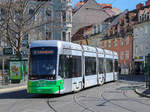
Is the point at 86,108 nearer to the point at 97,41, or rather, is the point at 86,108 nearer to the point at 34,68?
the point at 34,68

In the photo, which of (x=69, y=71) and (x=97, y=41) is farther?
(x=97, y=41)

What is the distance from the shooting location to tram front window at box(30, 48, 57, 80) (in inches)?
550

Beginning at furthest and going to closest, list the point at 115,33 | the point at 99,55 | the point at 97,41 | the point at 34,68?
the point at 97,41 < the point at 115,33 < the point at 99,55 < the point at 34,68

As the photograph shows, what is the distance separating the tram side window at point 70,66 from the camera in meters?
14.5

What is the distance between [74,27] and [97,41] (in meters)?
9.89

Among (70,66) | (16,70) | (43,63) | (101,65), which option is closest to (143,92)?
(70,66)

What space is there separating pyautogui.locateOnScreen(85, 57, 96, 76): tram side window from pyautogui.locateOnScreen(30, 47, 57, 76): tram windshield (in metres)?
4.65

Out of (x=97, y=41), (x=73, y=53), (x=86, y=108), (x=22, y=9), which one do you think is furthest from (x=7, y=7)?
(x=97, y=41)

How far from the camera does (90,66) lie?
63.2 ft

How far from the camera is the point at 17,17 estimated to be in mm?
26094

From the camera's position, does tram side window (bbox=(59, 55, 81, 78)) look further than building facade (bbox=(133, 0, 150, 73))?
No

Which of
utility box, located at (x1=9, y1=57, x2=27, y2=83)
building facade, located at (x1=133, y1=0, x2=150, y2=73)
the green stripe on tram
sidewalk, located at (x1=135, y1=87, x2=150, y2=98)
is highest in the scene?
building facade, located at (x1=133, y1=0, x2=150, y2=73)

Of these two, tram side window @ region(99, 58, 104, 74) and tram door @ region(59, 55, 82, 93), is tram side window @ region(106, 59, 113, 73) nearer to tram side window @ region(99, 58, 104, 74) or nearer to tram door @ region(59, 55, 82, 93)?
tram side window @ region(99, 58, 104, 74)

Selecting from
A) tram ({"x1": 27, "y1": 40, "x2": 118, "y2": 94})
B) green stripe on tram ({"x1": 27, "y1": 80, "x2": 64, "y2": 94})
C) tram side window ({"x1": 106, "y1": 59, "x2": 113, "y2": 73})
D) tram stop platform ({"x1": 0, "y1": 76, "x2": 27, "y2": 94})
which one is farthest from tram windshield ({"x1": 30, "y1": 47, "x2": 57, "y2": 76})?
tram side window ({"x1": 106, "y1": 59, "x2": 113, "y2": 73})
